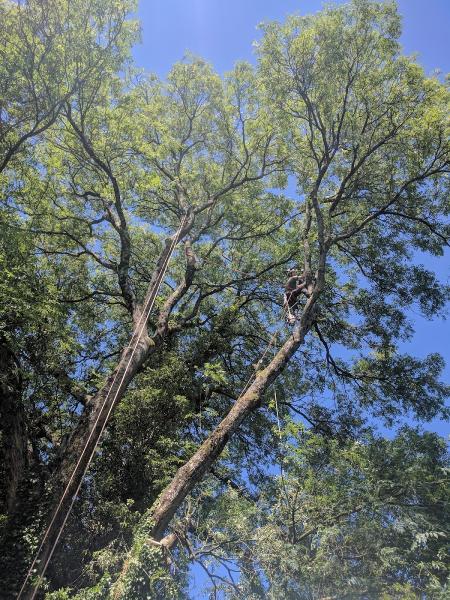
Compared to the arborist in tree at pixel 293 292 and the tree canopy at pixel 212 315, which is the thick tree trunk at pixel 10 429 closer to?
the tree canopy at pixel 212 315

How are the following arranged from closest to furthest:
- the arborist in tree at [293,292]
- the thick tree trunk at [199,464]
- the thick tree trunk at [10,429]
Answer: the thick tree trunk at [199,464], the thick tree trunk at [10,429], the arborist in tree at [293,292]

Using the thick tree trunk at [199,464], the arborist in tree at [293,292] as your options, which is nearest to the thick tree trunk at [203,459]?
the thick tree trunk at [199,464]

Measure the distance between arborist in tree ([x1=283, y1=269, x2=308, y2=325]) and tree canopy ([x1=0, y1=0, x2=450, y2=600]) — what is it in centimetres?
17

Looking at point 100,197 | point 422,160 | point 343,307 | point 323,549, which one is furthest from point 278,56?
point 323,549

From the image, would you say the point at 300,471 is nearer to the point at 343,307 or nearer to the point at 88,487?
the point at 88,487

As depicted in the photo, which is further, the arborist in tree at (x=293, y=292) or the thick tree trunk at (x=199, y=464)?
the arborist in tree at (x=293, y=292)

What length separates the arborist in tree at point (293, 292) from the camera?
356 inches

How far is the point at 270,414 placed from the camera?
11586 mm

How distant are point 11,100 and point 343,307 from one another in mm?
8377

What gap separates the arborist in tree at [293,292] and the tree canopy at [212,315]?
0.56 ft

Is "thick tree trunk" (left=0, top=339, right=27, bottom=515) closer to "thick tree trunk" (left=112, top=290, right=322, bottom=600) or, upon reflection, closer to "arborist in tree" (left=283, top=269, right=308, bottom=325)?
"thick tree trunk" (left=112, top=290, right=322, bottom=600)

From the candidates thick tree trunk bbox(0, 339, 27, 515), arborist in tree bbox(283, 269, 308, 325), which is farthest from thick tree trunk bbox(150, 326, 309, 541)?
thick tree trunk bbox(0, 339, 27, 515)

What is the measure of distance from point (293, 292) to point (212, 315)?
11.7 ft

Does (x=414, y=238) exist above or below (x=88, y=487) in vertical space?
above
